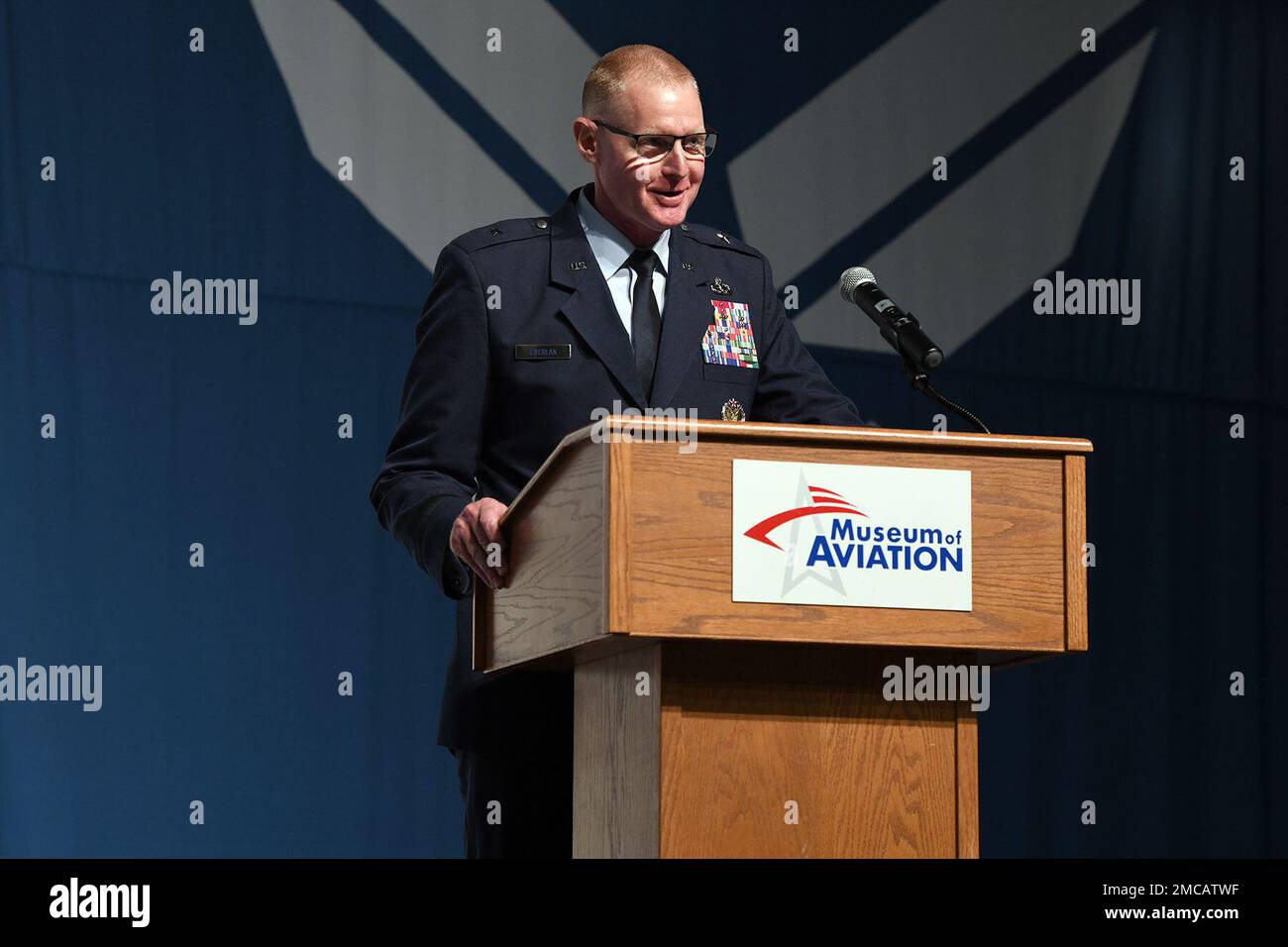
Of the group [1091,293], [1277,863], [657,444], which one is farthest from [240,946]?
[1091,293]

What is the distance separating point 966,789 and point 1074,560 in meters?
0.24

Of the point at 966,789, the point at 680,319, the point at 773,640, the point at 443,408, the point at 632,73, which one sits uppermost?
the point at 632,73

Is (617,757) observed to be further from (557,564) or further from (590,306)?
(590,306)

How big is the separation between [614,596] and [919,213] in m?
3.13

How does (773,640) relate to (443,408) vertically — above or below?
below

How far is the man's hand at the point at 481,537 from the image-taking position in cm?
175

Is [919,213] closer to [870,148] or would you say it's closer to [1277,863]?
[870,148]

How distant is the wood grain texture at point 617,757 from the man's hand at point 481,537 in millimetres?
140

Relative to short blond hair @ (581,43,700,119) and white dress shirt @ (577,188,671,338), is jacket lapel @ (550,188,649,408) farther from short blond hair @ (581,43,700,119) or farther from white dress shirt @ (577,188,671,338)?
short blond hair @ (581,43,700,119)

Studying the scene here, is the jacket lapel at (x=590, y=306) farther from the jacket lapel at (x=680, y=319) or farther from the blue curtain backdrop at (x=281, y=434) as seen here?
the blue curtain backdrop at (x=281, y=434)

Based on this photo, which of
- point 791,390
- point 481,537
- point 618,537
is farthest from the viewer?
point 791,390

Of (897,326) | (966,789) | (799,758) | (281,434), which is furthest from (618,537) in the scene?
(281,434)

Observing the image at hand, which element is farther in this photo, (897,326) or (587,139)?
(587,139)

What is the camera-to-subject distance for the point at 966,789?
157 cm
